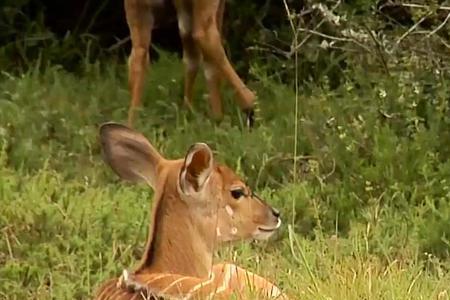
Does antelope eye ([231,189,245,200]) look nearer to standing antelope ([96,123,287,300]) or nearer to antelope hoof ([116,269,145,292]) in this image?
standing antelope ([96,123,287,300])

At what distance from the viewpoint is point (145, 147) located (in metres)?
5.48

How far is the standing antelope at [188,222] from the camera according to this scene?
193 inches

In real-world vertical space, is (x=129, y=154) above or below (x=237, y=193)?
above

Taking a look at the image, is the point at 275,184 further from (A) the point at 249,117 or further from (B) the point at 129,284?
(B) the point at 129,284

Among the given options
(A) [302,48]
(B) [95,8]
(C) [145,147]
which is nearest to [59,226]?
(C) [145,147]

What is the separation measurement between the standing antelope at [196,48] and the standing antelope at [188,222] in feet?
9.62

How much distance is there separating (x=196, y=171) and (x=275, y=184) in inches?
97.5

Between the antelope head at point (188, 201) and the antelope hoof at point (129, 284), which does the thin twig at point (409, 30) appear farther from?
the antelope hoof at point (129, 284)

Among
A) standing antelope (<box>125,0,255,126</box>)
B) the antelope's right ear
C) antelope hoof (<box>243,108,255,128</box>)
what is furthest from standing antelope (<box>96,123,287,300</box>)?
standing antelope (<box>125,0,255,126</box>)

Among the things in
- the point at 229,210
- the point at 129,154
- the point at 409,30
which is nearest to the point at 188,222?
the point at 229,210

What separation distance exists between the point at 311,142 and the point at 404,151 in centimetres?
54

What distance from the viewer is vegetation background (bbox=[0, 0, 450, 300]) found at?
20.9 feet

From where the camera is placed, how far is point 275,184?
7656 mm

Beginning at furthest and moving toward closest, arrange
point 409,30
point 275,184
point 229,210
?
1. point 409,30
2. point 275,184
3. point 229,210
